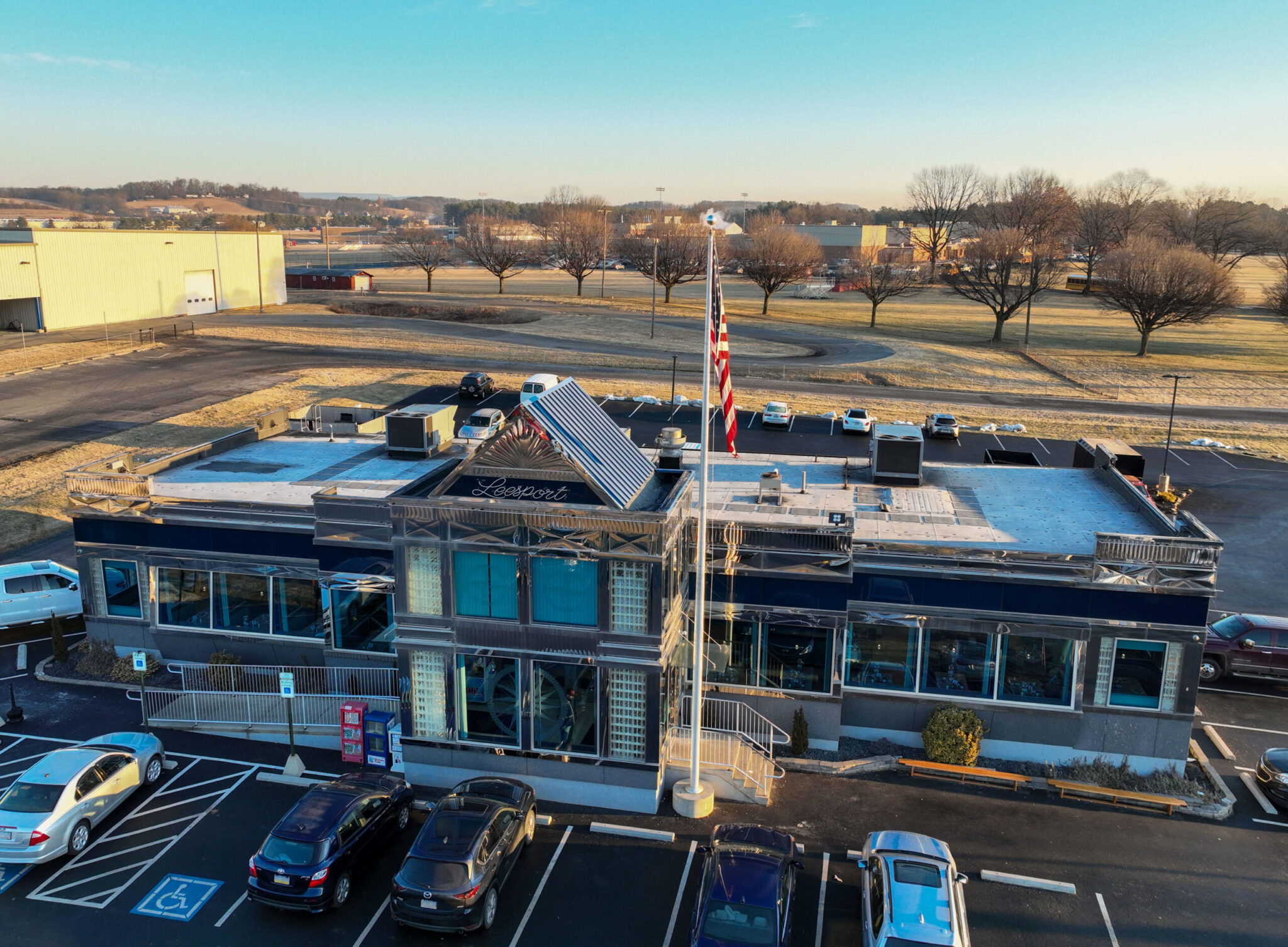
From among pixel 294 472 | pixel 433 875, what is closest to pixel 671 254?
pixel 294 472

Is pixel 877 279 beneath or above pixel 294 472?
above

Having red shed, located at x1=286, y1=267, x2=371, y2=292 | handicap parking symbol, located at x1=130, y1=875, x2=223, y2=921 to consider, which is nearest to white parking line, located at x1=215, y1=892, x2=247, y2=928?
handicap parking symbol, located at x1=130, y1=875, x2=223, y2=921

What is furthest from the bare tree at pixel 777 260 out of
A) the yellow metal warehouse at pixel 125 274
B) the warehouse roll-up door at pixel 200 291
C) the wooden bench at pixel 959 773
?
the wooden bench at pixel 959 773

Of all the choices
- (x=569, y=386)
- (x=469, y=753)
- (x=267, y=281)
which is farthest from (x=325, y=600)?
(x=267, y=281)

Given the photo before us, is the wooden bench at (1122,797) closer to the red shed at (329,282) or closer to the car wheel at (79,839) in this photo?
the car wheel at (79,839)

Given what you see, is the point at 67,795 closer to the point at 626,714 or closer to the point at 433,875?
the point at 433,875
